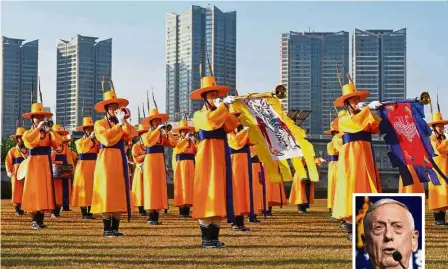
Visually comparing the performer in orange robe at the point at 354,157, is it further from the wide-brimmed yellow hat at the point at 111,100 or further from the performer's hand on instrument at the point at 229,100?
the wide-brimmed yellow hat at the point at 111,100

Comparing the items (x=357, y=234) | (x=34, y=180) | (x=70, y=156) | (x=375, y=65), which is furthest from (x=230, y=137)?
(x=375, y=65)

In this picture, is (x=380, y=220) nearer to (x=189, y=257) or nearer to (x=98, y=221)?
(x=189, y=257)

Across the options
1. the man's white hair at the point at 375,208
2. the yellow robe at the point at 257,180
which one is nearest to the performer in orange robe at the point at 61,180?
the yellow robe at the point at 257,180

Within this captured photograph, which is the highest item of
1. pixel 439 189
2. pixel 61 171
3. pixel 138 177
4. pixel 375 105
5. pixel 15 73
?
pixel 15 73

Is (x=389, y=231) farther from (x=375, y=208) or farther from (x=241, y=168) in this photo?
(x=241, y=168)

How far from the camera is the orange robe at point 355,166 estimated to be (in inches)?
383

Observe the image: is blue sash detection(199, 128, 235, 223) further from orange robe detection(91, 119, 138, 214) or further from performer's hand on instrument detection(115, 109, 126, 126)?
orange robe detection(91, 119, 138, 214)

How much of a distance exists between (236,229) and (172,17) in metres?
22.7

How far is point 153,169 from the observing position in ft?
45.7

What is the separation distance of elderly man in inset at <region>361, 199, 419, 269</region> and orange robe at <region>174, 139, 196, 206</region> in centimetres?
1239

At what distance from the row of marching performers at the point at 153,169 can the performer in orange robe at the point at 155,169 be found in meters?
0.02

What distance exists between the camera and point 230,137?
1231 cm

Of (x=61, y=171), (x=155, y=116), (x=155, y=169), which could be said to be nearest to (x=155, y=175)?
(x=155, y=169)

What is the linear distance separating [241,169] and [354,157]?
298cm
